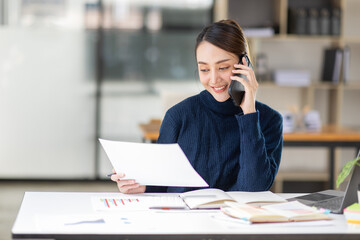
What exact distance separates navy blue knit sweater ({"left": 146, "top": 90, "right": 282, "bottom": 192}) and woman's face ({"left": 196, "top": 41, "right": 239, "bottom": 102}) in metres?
0.08

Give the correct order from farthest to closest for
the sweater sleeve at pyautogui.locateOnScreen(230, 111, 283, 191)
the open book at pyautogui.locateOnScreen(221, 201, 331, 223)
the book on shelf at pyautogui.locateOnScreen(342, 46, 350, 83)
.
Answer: the book on shelf at pyautogui.locateOnScreen(342, 46, 350, 83), the sweater sleeve at pyautogui.locateOnScreen(230, 111, 283, 191), the open book at pyautogui.locateOnScreen(221, 201, 331, 223)

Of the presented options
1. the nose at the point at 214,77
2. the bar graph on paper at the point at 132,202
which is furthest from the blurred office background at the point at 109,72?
the bar graph on paper at the point at 132,202

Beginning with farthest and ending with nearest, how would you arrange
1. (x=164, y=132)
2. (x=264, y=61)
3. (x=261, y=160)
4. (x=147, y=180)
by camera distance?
(x=264, y=61) < (x=164, y=132) < (x=261, y=160) < (x=147, y=180)

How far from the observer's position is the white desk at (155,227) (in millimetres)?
1599

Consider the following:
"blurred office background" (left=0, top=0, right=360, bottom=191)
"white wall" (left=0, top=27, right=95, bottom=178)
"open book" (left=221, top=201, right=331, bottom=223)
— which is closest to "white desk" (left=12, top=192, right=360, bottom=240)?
"open book" (left=221, top=201, right=331, bottom=223)

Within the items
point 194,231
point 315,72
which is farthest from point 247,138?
point 315,72

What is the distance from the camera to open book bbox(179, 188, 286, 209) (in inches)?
77.0

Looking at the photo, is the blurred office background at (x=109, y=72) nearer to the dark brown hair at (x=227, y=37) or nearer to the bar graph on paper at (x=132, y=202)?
the dark brown hair at (x=227, y=37)

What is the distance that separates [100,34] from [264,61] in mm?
1680

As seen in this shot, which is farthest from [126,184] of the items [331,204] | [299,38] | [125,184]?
[299,38]

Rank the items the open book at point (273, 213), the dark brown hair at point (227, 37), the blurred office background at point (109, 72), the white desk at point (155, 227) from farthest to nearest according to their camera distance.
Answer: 1. the blurred office background at point (109, 72)
2. the dark brown hair at point (227, 37)
3. the open book at point (273, 213)
4. the white desk at point (155, 227)

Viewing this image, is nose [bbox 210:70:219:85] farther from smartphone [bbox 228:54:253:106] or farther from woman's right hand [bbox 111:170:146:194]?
woman's right hand [bbox 111:170:146:194]

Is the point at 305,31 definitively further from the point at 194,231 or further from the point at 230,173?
the point at 194,231

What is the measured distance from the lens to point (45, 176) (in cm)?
631
